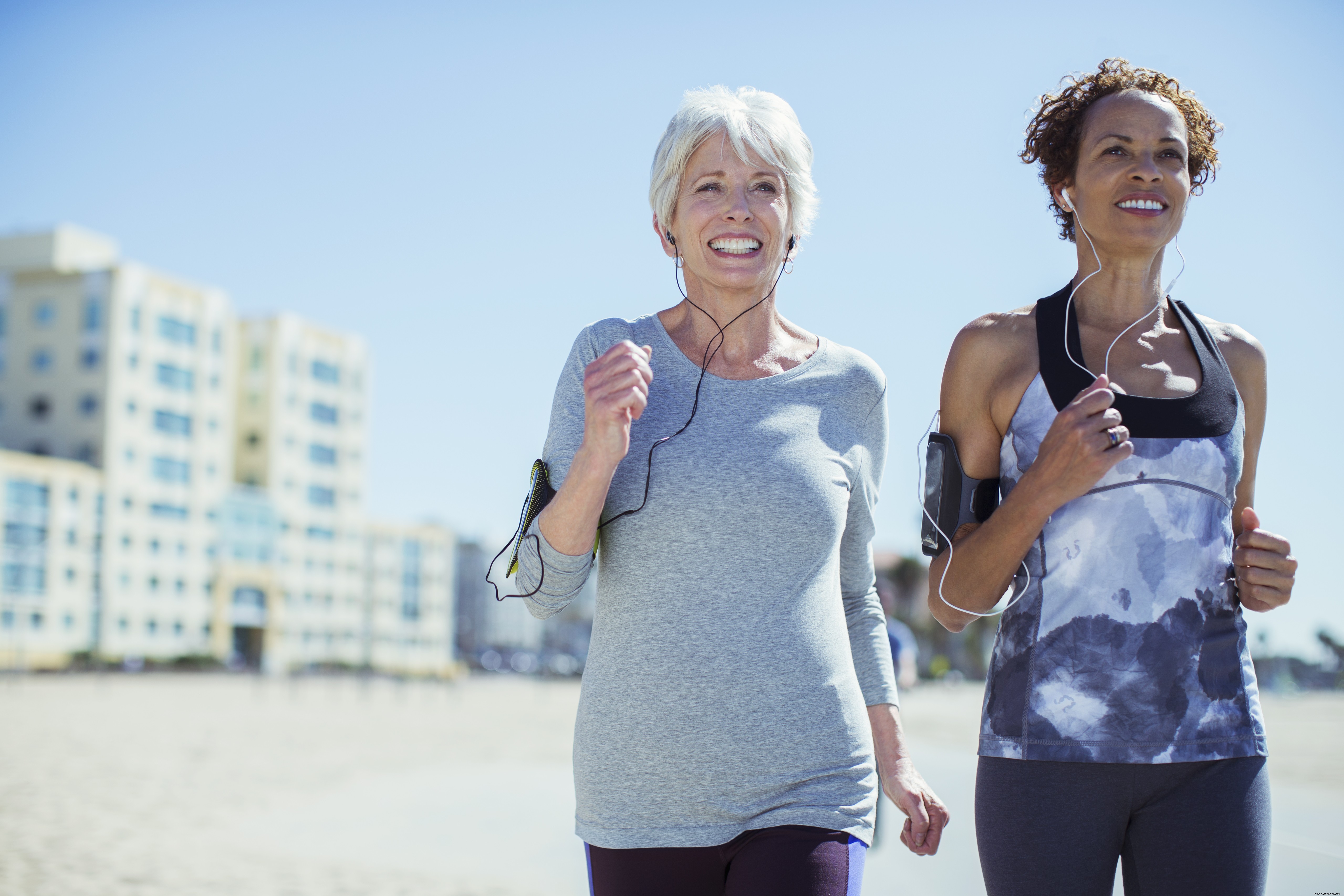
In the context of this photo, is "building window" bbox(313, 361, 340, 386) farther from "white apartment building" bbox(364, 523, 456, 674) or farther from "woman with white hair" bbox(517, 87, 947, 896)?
"woman with white hair" bbox(517, 87, 947, 896)

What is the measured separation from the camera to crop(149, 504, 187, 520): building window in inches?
2968

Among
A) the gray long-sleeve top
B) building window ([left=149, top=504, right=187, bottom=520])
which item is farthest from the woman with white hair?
building window ([left=149, top=504, right=187, bottom=520])

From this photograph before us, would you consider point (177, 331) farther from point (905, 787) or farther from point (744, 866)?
point (744, 866)

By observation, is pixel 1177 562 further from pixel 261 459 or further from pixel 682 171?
pixel 261 459

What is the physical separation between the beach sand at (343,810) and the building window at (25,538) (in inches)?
1642

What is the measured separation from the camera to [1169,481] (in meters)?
2.25

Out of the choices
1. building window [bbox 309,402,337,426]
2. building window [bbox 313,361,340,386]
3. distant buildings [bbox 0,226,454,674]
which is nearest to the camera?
distant buildings [bbox 0,226,454,674]

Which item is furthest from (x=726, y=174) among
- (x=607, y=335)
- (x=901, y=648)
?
(x=901, y=648)

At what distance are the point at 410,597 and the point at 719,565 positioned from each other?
10363cm

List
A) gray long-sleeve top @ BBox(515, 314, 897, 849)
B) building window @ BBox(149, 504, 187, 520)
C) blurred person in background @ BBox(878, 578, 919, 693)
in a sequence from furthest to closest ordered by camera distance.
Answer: building window @ BBox(149, 504, 187, 520), blurred person in background @ BBox(878, 578, 919, 693), gray long-sleeve top @ BBox(515, 314, 897, 849)

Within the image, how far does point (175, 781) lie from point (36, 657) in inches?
2276

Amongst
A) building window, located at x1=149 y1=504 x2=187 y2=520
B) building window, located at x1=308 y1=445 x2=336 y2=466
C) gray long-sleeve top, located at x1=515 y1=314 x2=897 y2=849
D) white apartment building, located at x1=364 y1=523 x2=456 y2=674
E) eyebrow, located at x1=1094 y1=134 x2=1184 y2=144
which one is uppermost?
building window, located at x1=308 y1=445 x2=336 y2=466

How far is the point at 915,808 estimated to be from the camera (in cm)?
251

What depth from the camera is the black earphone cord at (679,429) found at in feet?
7.61
